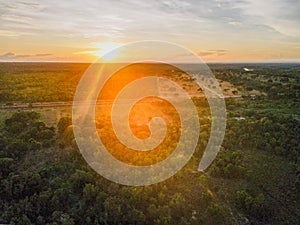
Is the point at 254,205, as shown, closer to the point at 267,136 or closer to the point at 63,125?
the point at 267,136

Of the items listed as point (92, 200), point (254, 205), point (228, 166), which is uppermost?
point (228, 166)

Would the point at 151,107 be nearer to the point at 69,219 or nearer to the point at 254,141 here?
the point at 254,141

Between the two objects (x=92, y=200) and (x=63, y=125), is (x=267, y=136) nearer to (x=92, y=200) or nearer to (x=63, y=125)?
(x=92, y=200)

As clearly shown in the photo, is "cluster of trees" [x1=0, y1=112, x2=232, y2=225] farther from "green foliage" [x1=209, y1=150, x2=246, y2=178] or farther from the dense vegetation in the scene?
"green foliage" [x1=209, y1=150, x2=246, y2=178]

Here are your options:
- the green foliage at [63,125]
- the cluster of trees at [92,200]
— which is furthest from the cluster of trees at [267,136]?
the green foliage at [63,125]

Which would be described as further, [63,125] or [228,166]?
[63,125]

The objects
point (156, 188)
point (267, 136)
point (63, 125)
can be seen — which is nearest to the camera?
point (156, 188)

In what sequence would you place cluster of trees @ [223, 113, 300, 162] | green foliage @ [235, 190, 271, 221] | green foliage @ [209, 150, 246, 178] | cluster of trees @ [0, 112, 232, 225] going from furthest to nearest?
cluster of trees @ [223, 113, 300, 162], green foliage @ [209, 150, 246, 178], green foliage @ [235, 190, 271, 221], cluster of trees @ [0, 112, 232, 225]

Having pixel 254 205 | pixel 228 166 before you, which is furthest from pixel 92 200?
pixel 228 166

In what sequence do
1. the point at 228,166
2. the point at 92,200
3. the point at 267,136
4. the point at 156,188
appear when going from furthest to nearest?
1. the point at 267,136
2. the point at 228,166
3. the point at 156,188
4. the point at 92,200

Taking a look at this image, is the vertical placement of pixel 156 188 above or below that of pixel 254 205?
above

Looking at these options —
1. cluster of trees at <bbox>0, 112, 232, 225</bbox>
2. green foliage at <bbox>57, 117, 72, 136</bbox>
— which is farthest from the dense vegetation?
green foliage at <bbox>57, 117, 72, 136</bbox>
